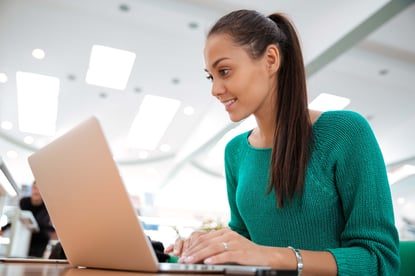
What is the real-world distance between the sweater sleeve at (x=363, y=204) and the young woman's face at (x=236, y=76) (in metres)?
0.24

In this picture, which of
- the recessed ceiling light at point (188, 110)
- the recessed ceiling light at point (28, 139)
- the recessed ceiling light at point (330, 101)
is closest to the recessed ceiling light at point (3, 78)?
the recessed ceiling light at point (28, 139)

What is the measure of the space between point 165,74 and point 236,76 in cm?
622

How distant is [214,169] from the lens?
11047 mm

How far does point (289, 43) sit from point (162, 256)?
0.77 meters

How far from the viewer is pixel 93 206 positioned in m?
0.64

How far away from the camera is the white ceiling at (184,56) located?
4825 millimetres

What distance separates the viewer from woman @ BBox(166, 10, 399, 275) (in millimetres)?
764

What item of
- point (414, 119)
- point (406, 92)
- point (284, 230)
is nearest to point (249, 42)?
point (284, 230)

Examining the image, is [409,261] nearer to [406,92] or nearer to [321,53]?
[321,53]

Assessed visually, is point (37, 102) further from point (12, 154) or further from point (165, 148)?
point (165, 148)

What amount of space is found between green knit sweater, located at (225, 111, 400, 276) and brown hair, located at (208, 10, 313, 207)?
0.03 meters

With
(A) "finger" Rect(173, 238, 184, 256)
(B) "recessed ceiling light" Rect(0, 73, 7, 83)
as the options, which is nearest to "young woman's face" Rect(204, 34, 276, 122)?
(A) "finger" Rect(173, 238, 184, 256)

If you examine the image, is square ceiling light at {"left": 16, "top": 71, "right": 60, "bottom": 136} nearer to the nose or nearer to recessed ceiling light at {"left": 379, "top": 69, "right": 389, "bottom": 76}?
recessed ceiling light at {"left": 379, "top": 69, "right": 389, "bottom": 76}

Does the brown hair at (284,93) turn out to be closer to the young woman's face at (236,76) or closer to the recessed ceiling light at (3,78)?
the young woman's face at (236,76)
